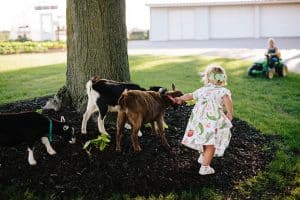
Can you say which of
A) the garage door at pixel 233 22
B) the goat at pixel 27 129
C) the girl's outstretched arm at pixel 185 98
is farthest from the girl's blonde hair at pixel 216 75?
the garage door at pixel 233 22

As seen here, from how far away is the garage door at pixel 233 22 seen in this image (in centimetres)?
3903

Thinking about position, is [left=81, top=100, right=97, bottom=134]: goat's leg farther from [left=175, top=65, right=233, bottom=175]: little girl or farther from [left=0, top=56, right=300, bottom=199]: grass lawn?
[left=0, top=56, right=300, bottom=199]: grass lawn

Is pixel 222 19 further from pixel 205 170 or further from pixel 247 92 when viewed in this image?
pixel 205 170

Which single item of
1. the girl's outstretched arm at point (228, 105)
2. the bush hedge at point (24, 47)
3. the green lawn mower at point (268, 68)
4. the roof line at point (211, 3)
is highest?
the roof line at point (211, 3)

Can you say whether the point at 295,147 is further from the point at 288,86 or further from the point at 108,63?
the point at 288,86

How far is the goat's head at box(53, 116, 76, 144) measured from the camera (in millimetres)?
6020

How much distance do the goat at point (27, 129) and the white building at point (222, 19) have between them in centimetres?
3443

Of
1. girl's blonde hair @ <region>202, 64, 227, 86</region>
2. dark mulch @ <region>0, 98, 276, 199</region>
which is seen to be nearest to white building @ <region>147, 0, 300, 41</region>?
dark mulch @ <region>0, 98, 276, 199</region>

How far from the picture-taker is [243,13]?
3922 centimetres

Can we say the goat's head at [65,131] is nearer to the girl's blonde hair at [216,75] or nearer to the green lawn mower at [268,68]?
the girl's blonde hair at [216,75]

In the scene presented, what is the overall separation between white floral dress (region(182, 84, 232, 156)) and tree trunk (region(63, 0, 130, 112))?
6.94ft

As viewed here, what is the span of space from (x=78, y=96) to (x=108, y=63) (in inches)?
32.1

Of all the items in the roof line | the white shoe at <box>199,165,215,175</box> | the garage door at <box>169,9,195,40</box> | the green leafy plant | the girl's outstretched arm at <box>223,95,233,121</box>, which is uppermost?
the roof line

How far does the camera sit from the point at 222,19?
39.4m
